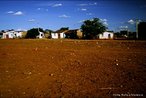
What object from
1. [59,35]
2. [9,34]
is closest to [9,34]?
[9,34]

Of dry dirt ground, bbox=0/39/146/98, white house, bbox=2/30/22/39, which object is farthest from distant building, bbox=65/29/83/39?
dry dirt ground, bbox=0/39/146/98

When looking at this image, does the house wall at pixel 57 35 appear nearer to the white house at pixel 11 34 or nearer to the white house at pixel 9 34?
the white house at pixel 11 34

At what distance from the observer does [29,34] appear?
72.4 metres

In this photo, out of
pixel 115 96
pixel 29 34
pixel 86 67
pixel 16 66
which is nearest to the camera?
pixel 115 96

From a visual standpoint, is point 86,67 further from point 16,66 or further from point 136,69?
point 16,66

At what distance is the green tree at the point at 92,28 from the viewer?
2299 inches

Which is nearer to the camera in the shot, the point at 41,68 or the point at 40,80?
the point at 40,80

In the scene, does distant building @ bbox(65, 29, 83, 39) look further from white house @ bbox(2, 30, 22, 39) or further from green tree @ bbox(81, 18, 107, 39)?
white house @ bbox(2, 30, 22, 39)

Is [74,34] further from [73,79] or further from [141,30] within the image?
[73,79]

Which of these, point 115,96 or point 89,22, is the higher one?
point 89,22

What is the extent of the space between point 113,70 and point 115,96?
269 cm

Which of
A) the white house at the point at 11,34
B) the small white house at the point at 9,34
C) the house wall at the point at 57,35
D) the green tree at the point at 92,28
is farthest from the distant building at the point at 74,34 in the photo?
the small white house at the point at 9,34

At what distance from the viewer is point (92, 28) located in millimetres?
58188

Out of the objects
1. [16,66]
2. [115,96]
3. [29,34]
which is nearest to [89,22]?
[29,34]
